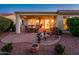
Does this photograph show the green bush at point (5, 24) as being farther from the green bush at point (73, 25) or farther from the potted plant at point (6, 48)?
the green bush at point (73, 25)

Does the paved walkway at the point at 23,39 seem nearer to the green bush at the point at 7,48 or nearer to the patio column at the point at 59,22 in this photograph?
the green bush at the point at 7,48


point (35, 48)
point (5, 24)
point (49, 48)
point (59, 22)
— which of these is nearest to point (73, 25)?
point (59, 22)

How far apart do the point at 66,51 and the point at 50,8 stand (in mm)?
1034

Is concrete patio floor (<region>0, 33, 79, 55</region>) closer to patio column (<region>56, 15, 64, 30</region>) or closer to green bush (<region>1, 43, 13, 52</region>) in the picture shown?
green bush (<region>1, 43, 13, 52</region>)

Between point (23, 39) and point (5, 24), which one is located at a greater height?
point (5, 24)

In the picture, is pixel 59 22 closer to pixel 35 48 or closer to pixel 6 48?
pixel 35 48

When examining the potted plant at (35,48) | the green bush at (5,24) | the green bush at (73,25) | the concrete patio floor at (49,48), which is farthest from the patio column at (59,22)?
the green bush at (5,24)

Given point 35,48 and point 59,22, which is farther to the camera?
point 59,22

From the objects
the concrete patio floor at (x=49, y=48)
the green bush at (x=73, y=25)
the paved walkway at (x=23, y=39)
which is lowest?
the concrete patio floor at (x=49, y=48)

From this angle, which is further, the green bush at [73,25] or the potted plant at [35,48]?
the green bush at [73,25]

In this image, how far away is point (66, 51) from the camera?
14.0m

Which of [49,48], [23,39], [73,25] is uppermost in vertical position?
[73,25]

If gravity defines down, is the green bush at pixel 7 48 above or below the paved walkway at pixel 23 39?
below
